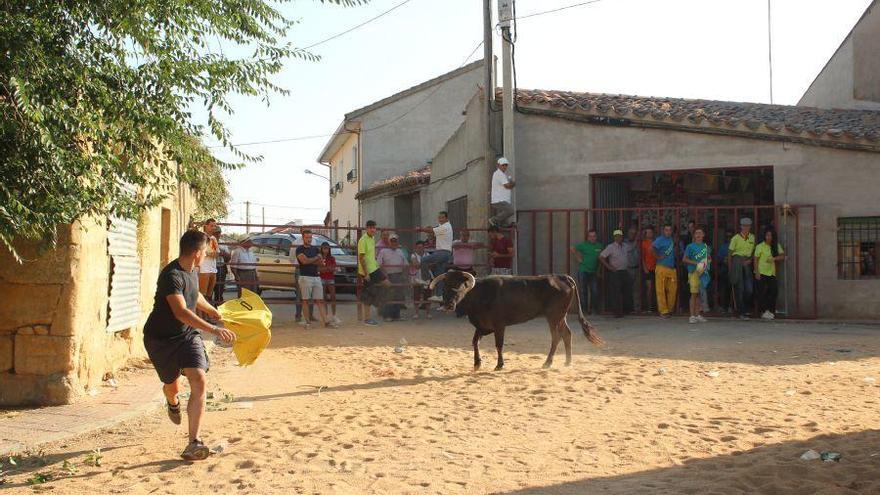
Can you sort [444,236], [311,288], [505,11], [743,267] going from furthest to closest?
[505,11]
[444,236]
[743,267]
[311,288]

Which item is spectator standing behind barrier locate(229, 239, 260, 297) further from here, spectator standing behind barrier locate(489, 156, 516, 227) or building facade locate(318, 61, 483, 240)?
building facade locate(318, 61, 483, 240)

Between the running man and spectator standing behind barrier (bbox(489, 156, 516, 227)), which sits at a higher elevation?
spectator standing behind barrier (bbox(489, 156, 516, 227))

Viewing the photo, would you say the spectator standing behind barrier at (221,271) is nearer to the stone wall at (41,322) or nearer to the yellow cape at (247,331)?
the stone wall at (41,322)

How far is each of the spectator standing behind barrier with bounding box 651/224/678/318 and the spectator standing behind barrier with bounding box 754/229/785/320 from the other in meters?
1.43

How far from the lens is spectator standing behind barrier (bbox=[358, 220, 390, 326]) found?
1490 centimetres

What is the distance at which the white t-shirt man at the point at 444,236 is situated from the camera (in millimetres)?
15875

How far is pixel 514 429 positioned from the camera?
22.2 ft

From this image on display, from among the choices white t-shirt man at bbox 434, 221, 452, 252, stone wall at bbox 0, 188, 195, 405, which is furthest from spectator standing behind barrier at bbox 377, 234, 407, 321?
stone wall at bbox 0, 188, 195, 405

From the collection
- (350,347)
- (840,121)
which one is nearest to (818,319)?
(840,121)

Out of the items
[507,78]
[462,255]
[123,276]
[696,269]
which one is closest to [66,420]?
[123,276]

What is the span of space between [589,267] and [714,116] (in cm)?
376

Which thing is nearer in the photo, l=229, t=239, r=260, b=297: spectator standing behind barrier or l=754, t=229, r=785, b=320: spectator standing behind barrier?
l=754, t=229, r=785, b=320: spectator standing behind barrier

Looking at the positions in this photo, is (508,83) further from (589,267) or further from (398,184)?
(398,184)

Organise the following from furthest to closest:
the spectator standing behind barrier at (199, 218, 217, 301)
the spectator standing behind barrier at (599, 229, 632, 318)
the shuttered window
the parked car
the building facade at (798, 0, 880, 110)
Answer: the building facade at (798, 0, 880, 110), the parked car, the spectator standing behind barrier at (599, 229, 632, 318), the spectator standing behind barrier at (199, 218, 217, 301), the shuttered window
